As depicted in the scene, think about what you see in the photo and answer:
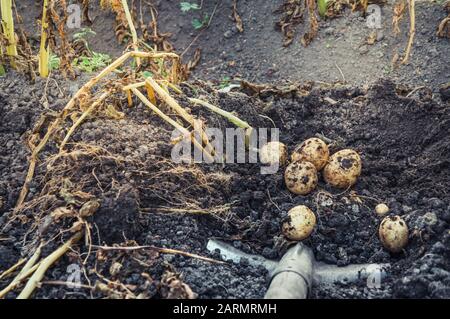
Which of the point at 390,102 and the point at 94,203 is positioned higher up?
the point at 390,102

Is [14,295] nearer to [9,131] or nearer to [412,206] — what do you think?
[9,131]

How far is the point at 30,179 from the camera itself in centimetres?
276

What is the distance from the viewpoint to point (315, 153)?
9.00 ft

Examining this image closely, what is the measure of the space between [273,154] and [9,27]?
1738 mm

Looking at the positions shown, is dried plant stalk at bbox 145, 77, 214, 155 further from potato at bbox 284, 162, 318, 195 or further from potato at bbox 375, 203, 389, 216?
potato at bbox 375, 203, 389, 216

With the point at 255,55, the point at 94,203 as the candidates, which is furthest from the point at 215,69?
the point at 94,203

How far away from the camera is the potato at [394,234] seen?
8.09ft

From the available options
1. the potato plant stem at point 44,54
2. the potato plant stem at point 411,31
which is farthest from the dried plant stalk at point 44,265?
Result: the potato plant stem at point 411,31

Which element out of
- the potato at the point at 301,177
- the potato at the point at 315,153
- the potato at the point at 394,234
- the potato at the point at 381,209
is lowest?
the potato at the point at 394,234

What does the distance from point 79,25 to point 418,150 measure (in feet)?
9.14

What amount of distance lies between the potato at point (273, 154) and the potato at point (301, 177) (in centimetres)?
13

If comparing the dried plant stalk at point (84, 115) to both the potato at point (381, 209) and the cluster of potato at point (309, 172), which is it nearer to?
the cluster of potato at point (309, 172)

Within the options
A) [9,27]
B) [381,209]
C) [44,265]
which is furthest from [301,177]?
[9,27]

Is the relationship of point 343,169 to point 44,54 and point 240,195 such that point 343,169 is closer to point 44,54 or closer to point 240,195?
point 240,195
